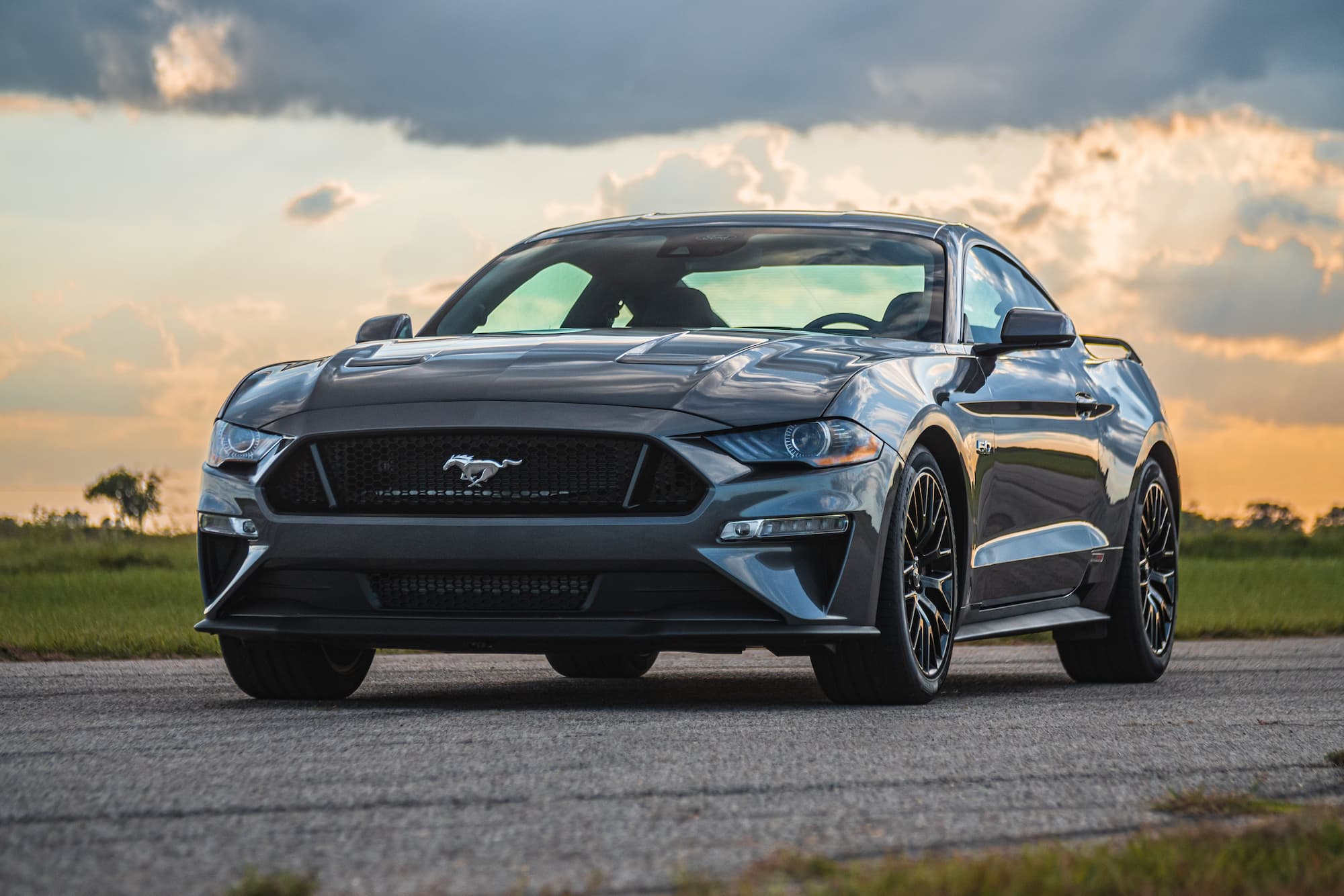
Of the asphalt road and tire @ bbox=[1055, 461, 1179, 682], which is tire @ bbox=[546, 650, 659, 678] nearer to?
the asphalt road

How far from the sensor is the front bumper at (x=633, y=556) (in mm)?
5488

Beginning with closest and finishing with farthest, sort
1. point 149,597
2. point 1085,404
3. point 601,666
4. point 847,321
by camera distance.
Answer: point 847,321 < point 1085,404 < point 601,666 < point 149,597

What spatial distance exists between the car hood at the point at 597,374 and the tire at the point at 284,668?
763mm

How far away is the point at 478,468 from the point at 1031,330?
2398 mm

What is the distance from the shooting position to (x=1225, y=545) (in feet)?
98.4

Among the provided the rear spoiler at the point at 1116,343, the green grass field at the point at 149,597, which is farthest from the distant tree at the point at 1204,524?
the rear spoiler at the point at 1116,343

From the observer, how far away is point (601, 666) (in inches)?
336

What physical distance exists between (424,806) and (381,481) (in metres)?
2.17

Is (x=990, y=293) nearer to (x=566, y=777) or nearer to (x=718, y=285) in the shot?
(x=718, y=285)

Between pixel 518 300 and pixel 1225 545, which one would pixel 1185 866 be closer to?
pixel 518 300

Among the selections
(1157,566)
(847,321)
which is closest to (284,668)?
(847,321)

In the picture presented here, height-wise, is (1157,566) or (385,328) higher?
(385,328)

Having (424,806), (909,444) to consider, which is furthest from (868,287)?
(424,806)

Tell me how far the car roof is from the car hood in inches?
42.6
